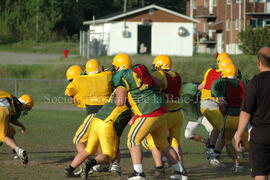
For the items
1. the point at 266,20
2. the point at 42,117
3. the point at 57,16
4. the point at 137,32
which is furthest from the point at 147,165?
the point at 57,16

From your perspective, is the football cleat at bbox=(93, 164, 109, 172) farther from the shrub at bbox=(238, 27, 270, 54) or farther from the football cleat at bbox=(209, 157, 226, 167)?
the shrub at bbox=(238, 27, 270, 54)

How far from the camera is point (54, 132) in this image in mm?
15906

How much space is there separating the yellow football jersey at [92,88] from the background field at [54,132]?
49.9 inches

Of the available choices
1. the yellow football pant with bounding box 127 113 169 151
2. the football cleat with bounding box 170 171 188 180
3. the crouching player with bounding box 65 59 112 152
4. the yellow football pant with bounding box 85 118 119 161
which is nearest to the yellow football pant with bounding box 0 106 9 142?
the crouching player with bounding box 65 59 112 152

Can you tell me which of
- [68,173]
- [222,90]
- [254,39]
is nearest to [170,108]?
[222,90]

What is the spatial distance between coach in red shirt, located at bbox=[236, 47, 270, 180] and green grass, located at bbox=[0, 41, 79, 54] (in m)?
39.2

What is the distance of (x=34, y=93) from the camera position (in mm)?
Result: 26109

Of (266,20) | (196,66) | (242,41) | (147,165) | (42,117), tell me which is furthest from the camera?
(266,20)

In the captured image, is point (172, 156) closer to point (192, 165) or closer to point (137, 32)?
point (192, 165)

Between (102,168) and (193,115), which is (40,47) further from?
(102,168)

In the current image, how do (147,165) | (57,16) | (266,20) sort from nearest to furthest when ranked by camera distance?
(147,165) < (266,20) < (57,16)

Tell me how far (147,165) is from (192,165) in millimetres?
853

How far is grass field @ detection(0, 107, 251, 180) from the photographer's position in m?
9.64

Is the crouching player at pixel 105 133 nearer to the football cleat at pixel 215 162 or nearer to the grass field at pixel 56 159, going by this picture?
the grass field at pixel 56 159
